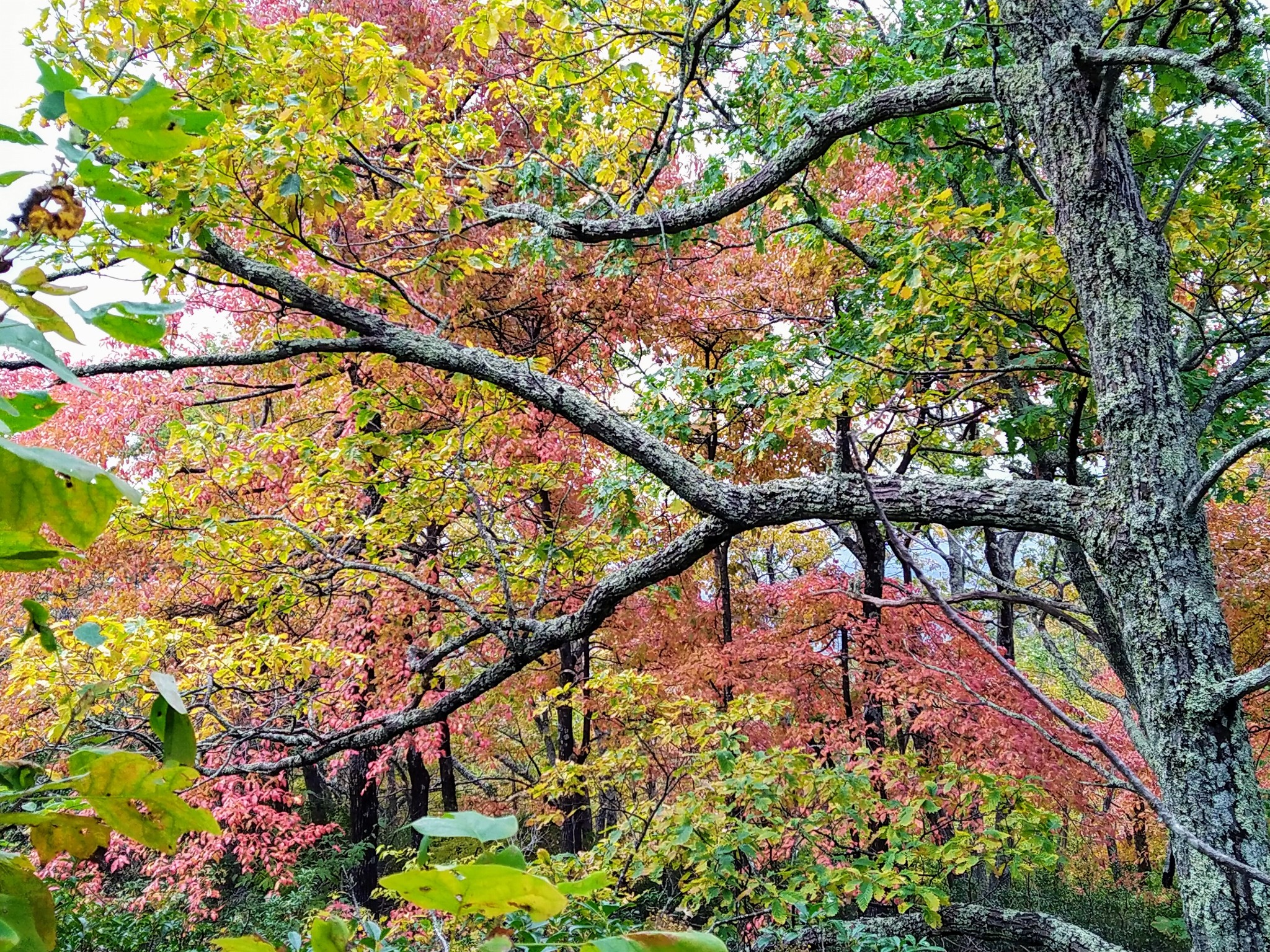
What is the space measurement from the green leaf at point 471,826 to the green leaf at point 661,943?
58 millimetres

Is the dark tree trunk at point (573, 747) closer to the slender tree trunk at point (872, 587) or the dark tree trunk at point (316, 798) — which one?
the slender tree trunk at point (872, 587)

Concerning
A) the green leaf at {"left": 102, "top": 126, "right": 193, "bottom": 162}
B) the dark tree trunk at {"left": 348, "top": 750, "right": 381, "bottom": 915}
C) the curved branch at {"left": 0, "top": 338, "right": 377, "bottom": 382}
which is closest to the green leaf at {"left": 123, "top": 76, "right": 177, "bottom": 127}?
the green leaf at {"left": 102, "top": 126, "right": 193, "bottom": 162}

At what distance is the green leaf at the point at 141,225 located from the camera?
37 cm

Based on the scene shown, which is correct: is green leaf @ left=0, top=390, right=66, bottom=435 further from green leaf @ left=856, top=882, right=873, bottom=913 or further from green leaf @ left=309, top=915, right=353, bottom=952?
green leaf @ left=856, top=882, right=873, bottom=913

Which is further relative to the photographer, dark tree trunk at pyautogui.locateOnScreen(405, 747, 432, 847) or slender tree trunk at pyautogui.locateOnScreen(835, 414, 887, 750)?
dark tree trunk at pyautogui.locateOnScreen(405, 747, 432, 847)

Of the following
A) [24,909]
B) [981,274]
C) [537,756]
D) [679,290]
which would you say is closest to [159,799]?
[24,909]

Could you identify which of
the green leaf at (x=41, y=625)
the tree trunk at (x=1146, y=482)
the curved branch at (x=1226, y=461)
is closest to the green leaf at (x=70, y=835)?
the green leaf at (x=41, y=625)

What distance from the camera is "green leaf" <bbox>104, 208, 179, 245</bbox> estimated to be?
374mm

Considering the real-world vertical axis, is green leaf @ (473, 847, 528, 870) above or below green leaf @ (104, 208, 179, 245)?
below

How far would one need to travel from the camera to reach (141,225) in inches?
14.8

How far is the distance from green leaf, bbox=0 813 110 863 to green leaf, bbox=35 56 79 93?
0.37 metres

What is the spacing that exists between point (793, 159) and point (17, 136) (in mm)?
2372

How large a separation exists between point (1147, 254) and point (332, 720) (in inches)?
199

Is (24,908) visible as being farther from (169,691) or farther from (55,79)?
(55,79)
